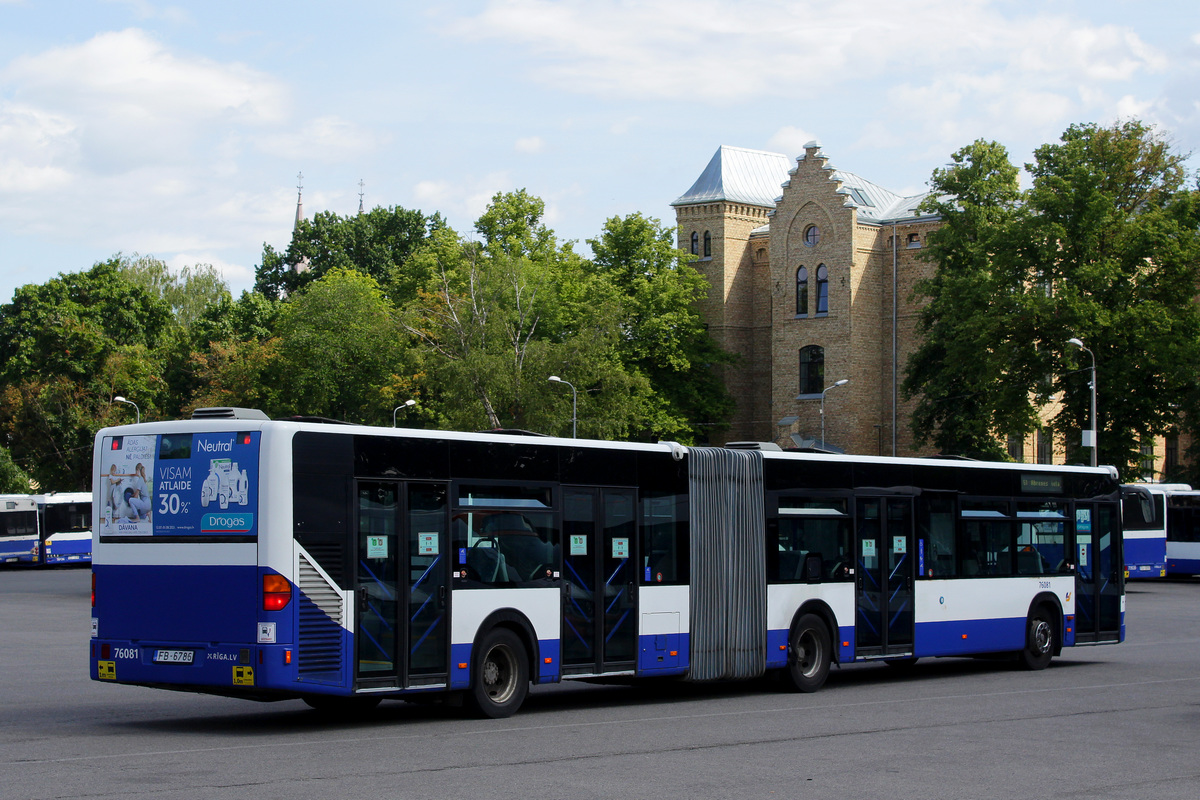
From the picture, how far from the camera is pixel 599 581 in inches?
560

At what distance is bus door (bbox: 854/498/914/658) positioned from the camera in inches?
671

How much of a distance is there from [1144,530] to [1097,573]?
24.0 metres

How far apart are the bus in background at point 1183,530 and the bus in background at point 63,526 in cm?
3904

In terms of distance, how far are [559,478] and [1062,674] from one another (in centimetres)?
862

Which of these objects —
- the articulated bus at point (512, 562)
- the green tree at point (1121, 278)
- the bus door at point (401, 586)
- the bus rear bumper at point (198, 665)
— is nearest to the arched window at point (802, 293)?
the green tree at point (1121, 278)

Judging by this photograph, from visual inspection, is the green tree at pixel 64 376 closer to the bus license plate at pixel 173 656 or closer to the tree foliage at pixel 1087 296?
the tree foliage at pixel 1087 296

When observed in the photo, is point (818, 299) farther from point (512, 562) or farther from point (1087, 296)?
point (512, 562)

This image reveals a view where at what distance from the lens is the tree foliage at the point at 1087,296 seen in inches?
1893

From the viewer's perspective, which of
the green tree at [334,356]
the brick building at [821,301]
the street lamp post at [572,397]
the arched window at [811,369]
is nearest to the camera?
the street lamp post at [572,397]

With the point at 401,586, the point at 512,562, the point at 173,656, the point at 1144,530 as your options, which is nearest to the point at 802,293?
the point at 1144,530

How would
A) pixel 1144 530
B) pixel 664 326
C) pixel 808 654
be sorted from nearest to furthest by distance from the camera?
pixel 808 654, pixel 1144 530, pixel 664 326

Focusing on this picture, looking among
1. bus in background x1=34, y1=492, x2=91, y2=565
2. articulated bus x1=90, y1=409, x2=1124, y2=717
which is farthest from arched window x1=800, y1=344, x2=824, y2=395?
articulated bus x1=90, y1=409, x2=1124, y2=717

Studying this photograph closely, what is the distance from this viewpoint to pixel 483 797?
880 cm

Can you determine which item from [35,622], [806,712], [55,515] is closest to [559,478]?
[806,712]
